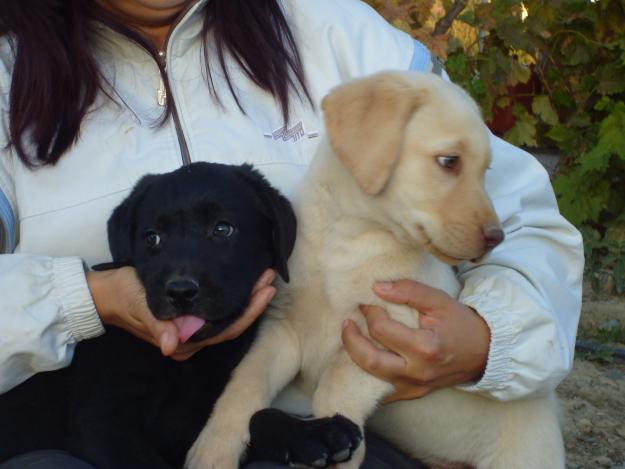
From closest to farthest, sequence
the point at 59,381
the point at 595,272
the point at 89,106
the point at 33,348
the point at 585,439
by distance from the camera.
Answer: the point at 33,348
the point at 59,381
the point at 89,106
the point at 585,439
the point at 595,272

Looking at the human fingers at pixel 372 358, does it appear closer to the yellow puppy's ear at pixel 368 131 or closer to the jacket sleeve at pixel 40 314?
the yellow puppy's ear at pixel 368 131

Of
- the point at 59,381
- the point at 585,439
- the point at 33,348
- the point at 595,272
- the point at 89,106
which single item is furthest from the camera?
the point at 595,272

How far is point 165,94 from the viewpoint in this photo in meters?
2.56

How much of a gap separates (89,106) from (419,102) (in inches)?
35.7

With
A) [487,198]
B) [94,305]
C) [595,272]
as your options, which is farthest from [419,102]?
[595,272]

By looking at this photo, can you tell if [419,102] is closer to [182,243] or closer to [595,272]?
[182,243]

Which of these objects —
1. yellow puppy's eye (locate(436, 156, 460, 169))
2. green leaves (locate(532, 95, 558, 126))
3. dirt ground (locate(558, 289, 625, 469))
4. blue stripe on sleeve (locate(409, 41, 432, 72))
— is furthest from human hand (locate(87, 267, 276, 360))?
green leaves (locate(532, 95, 558, 126))

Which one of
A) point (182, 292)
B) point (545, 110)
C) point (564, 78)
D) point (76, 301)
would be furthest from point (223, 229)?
point (564, 78)

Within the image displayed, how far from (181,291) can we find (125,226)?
32 cm

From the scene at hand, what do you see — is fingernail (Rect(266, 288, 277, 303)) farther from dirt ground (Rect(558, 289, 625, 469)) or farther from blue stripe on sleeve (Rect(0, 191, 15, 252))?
dirt ground (Rect(558, 289, 625, 469))

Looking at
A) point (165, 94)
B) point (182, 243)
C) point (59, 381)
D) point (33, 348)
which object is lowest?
point (59, 381)

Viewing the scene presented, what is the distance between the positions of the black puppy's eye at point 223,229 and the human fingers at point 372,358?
372 millimetres

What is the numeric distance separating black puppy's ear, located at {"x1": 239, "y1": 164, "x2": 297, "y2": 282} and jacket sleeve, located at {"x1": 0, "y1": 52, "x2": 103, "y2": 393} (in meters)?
0.45

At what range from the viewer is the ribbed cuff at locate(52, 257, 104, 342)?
7.16 feet
